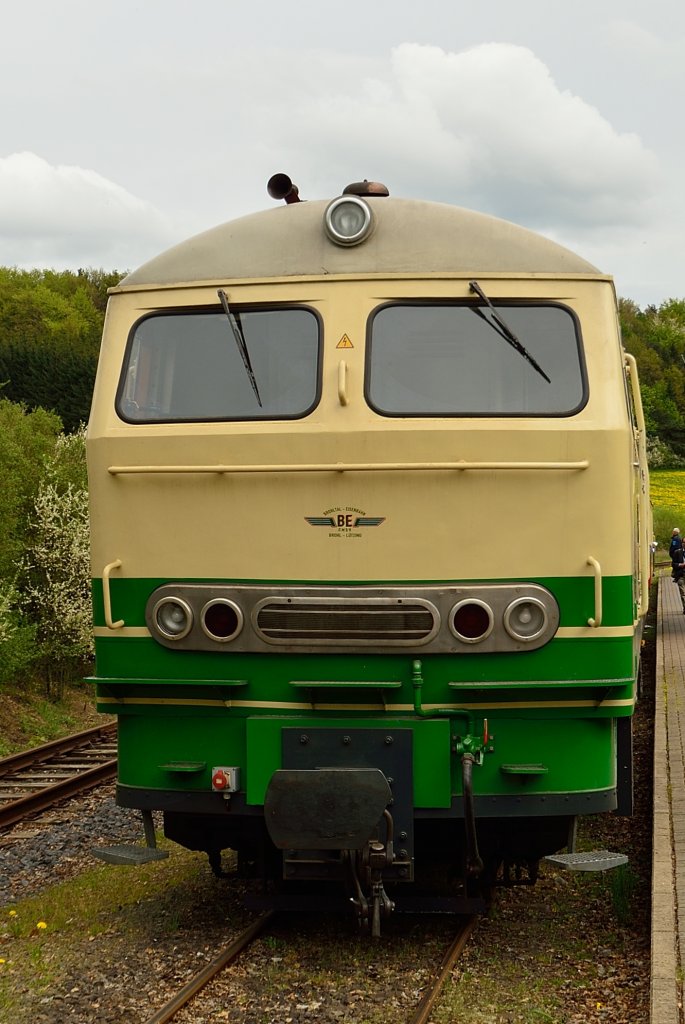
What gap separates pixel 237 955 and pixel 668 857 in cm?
268

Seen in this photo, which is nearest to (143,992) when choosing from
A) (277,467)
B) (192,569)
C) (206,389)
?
(192,569)

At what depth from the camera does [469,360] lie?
19.9 ft

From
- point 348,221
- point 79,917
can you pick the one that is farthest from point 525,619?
point 79,917

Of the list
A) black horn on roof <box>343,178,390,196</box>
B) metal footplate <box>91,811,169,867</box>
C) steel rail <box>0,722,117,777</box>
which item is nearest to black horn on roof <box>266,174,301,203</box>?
black horn on roof <box>343,178,390,196</box>

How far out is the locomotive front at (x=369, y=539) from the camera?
577 cm

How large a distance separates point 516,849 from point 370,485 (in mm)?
2169

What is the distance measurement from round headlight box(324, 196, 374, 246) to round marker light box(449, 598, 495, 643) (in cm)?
195

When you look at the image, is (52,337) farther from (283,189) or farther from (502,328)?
(502,328)

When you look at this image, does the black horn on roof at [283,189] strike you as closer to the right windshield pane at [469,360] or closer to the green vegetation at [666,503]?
the right windshield pane at [469,360]

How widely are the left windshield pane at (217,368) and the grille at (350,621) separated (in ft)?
3.17

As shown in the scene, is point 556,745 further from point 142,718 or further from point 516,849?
point 142,718

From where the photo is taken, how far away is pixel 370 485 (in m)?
5.84

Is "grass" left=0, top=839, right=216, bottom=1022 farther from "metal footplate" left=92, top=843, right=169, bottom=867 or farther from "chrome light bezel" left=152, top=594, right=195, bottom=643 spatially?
"chrome light bezel" left=152, top=594, right=195, bottom=643

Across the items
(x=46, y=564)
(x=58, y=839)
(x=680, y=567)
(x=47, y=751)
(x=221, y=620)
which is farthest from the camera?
(x=680, y=567)
